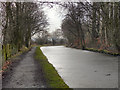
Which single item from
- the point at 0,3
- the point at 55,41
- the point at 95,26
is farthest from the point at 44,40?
the point at 0,3

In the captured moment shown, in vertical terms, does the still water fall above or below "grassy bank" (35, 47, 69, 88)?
below

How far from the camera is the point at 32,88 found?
5434mm

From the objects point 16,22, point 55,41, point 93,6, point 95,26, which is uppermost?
point 93,6

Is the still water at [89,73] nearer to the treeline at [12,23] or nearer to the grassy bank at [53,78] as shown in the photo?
the grassy bank at [53,78]

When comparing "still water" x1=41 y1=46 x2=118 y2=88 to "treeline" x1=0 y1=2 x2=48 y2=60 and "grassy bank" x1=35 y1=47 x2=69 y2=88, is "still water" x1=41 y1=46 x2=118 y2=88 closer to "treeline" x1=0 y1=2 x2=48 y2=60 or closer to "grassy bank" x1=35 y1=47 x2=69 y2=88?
"grassy bank" x1=35 y1=47 x2=69 y2=88

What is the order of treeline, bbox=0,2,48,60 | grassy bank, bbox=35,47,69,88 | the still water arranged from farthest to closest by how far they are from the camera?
1. treeline, bbox=0,2,48,60
2. the still water
3. grassy bank, bbox=35,47,69,88

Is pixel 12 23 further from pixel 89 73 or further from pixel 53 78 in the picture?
pixel 53 78

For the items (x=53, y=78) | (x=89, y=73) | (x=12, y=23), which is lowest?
(x=89, y=73)

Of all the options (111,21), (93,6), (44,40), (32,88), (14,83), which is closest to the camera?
(32,88)

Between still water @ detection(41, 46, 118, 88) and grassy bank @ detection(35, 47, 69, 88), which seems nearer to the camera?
grassy bank @ detection(35, 47, 69, 88)

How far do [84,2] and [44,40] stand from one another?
6560 cm

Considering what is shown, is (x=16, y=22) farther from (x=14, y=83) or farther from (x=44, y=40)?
(x=44, y=40)

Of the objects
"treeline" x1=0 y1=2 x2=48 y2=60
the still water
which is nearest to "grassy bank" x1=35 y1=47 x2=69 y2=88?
the still water

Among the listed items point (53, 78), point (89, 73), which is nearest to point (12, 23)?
point (89, 73)
